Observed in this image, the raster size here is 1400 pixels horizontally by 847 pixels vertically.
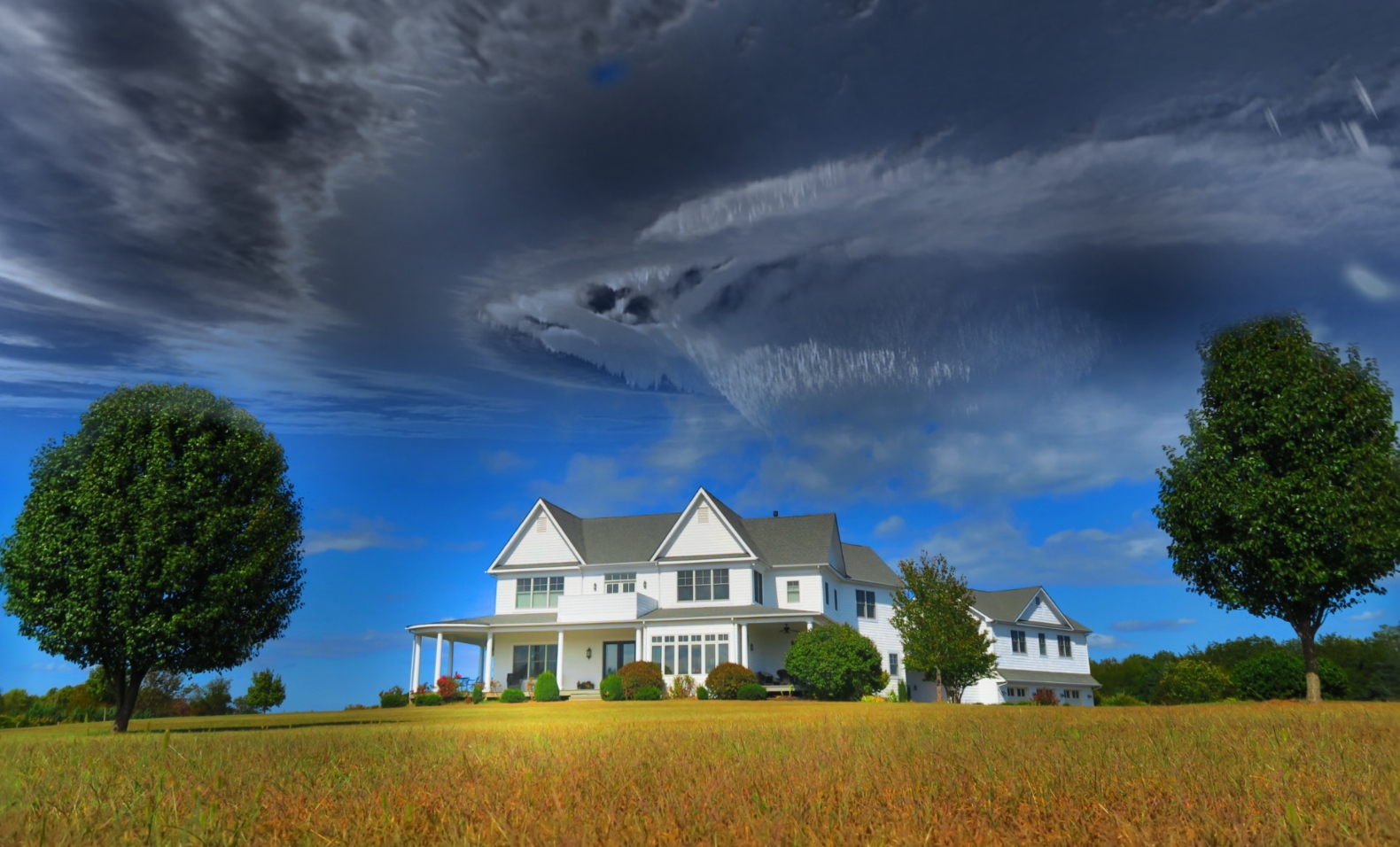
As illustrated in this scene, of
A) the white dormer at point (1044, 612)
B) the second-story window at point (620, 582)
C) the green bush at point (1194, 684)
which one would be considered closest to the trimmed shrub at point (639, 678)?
the second-story window at point (620, 582)

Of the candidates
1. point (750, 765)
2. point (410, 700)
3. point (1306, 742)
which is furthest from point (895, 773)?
point (410, 700)

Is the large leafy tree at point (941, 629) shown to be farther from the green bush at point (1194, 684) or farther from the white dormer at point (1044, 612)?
the white dormer at point (1044, 612)

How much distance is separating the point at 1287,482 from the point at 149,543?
28.9m

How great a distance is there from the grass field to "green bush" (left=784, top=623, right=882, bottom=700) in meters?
27.7

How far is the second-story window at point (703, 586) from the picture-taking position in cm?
4166

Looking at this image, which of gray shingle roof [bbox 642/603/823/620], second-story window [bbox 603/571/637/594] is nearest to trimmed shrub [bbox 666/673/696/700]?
gray shingle roof [bbox 642/603/823/620]

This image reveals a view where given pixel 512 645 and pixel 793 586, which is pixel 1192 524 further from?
pixel 512 645

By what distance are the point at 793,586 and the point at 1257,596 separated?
21484 millimetres

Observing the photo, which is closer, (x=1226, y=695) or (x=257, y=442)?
(x=257, y=442)

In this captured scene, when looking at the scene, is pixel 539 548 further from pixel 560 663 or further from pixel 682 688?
pixel 682 688

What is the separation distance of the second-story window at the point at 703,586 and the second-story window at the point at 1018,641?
20970mm

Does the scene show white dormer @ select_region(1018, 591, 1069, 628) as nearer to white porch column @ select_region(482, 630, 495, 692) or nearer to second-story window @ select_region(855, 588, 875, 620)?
second-story window @ select_region(855, 588, 875, 620)

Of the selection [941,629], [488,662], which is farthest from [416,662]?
[941,629]

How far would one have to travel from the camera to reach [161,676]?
36500 millimetres
